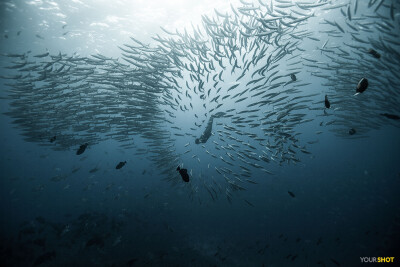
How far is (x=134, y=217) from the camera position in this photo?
18.5 meters

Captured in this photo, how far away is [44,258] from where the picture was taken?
12195 millimetres

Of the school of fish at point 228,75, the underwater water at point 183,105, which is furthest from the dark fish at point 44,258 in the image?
the school of fish at point 228,75

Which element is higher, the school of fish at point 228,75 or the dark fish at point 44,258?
the school of fish at point 228,75

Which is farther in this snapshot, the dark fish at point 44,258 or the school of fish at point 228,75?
the dark fish at point 44,258

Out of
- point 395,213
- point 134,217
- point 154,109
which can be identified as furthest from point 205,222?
point 395,213

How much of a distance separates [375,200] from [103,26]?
38443 millimetres

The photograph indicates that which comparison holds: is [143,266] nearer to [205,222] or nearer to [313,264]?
[205,222]

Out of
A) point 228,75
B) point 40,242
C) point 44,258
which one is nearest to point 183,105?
point 228,75

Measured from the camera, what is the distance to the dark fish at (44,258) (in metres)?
11.8

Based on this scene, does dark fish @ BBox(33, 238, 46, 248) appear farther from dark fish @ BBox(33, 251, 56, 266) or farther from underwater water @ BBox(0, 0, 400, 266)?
dark fish @ BBox(33, 251, 56, 266)

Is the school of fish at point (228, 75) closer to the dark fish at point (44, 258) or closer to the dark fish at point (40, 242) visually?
the dark fish at point (44, 258)

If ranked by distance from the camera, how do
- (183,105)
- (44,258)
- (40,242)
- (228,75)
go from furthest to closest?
(228,75)
(40,242)
(183,105)
(44,258)

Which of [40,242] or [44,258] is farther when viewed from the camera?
[40,242]

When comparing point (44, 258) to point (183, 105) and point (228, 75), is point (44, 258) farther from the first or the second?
point (228, 75)
